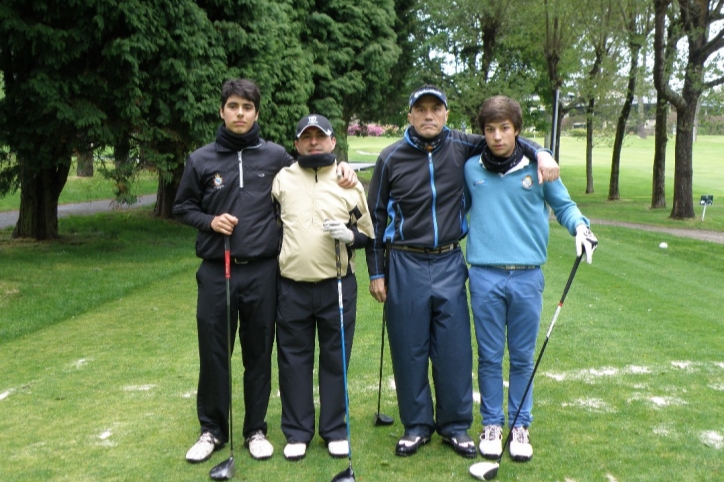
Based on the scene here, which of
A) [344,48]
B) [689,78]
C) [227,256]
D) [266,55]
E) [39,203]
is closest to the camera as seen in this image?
[227,256]

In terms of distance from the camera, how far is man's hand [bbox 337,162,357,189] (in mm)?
4598

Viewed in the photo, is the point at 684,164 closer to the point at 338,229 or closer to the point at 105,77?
the point at 105,77

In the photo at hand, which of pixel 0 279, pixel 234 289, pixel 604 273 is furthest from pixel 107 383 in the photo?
pixel 604 273

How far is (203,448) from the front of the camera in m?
4.62

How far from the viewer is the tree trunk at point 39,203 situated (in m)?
16.5

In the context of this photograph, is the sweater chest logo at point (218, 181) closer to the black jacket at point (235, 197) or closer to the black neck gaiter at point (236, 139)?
the black jacket at point (235, 197)

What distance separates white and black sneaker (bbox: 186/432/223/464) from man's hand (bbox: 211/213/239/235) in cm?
128

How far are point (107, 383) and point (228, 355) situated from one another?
7.34ft

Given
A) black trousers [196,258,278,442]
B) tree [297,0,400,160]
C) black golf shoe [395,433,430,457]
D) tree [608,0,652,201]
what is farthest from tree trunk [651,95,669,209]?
black trousers [196,258,278,442]

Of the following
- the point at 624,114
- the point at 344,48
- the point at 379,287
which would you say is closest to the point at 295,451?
the point at 379,287

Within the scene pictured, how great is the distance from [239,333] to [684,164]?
22.5m

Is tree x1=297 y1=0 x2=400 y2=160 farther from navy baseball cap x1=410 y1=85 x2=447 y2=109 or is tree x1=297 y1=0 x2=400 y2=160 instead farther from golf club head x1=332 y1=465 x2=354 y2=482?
golf club head x1=332 y1=465 x2=354 y2=482

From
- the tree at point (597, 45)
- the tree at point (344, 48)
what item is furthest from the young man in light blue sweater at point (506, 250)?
the tree at point (597, 45)

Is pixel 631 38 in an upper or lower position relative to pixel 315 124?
upper
